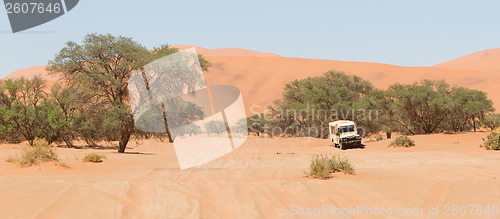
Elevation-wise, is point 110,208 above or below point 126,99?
below

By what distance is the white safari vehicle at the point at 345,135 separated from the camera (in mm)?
25578

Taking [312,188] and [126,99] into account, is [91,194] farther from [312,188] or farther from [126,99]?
[126,99]

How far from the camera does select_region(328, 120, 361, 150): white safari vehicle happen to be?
25.6 metres

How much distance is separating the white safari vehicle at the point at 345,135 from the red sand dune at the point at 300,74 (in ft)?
162

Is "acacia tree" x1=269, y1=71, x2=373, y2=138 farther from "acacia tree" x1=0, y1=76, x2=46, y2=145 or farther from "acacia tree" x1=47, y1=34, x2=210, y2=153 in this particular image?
"acacia tree" x1=0, y1=76, x2=46, y2=145

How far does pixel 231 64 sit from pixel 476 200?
12199 cm

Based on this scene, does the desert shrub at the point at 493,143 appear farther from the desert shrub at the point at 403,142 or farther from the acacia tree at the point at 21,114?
the acacia tree at the point at 21,114

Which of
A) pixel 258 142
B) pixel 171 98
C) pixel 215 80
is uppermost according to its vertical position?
pixel 215 80

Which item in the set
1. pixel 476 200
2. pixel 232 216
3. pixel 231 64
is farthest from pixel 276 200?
pixel 231 64

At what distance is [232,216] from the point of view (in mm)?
5371

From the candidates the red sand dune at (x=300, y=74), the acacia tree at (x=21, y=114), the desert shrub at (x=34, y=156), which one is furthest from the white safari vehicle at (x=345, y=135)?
the red sand dune at (x=300, y=74)

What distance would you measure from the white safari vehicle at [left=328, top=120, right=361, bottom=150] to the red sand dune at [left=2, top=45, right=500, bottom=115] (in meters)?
49.4

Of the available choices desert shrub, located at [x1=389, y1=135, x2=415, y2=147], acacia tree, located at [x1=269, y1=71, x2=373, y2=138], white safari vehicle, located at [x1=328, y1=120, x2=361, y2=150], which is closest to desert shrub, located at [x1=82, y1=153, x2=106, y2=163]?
white safari vehicle, located at [x1=328, y1=120, x2=361, y2=150]

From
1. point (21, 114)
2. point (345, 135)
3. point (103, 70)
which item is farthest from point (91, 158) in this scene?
point (345, 135)
